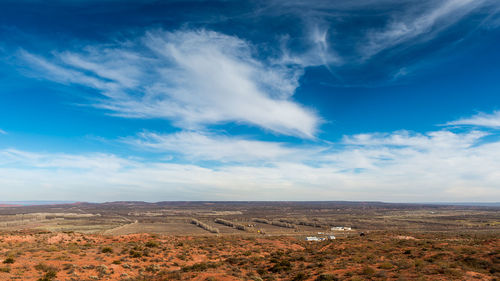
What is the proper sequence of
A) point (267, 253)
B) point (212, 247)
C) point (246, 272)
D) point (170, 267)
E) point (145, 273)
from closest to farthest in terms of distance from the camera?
point (246, 272) → point (145, 273) → point (170, 267) → point (267, 253) → point (212, 247)

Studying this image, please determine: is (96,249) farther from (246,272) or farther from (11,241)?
(246,272)

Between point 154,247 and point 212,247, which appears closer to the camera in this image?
point 154,247

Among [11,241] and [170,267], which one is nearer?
[170,267]

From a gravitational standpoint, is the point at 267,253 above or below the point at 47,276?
below

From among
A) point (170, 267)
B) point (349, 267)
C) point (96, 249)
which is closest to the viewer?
point (349, 267)

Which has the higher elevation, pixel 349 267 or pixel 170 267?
pixel 349 267

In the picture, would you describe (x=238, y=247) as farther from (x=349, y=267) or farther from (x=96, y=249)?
(x=349, y=267)

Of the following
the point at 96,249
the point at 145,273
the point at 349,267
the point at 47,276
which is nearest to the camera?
the point at 47,276

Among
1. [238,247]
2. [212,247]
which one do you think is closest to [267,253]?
[238,247]

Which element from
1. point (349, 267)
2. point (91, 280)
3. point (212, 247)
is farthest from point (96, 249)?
point (349, 267)
